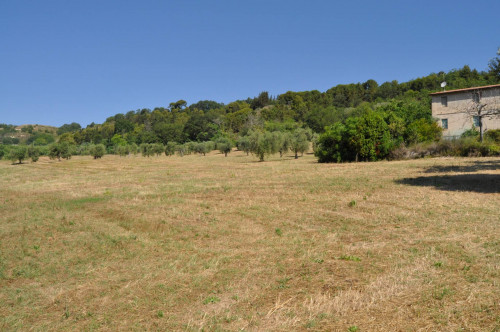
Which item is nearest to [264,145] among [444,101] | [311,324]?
[444,101]

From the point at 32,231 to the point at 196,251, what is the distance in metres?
5.57

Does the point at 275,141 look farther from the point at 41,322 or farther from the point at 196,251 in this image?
the point at 41,322

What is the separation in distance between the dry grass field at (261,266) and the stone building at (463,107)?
36.4 m

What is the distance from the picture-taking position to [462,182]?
1570 cm

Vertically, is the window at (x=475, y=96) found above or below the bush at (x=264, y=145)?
above

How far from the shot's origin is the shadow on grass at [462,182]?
46.2 ft

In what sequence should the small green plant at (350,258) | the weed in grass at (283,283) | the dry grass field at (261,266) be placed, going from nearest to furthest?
the dry grass field at (261,266)
the weed in grass at (283,283)
the small green plant at (350,258)

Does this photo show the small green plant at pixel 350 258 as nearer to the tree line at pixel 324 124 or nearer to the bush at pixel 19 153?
the tree line at pixel 324 124

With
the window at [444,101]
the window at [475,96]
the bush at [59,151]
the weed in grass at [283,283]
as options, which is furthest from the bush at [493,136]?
the bush at [59,151]

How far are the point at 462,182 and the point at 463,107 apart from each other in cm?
3569

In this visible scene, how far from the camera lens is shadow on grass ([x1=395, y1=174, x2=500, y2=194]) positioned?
1407 cm

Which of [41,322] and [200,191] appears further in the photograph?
[200,191]

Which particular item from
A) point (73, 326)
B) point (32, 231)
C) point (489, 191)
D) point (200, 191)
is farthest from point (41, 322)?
point (489, 191)

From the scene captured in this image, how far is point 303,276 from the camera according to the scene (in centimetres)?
643
